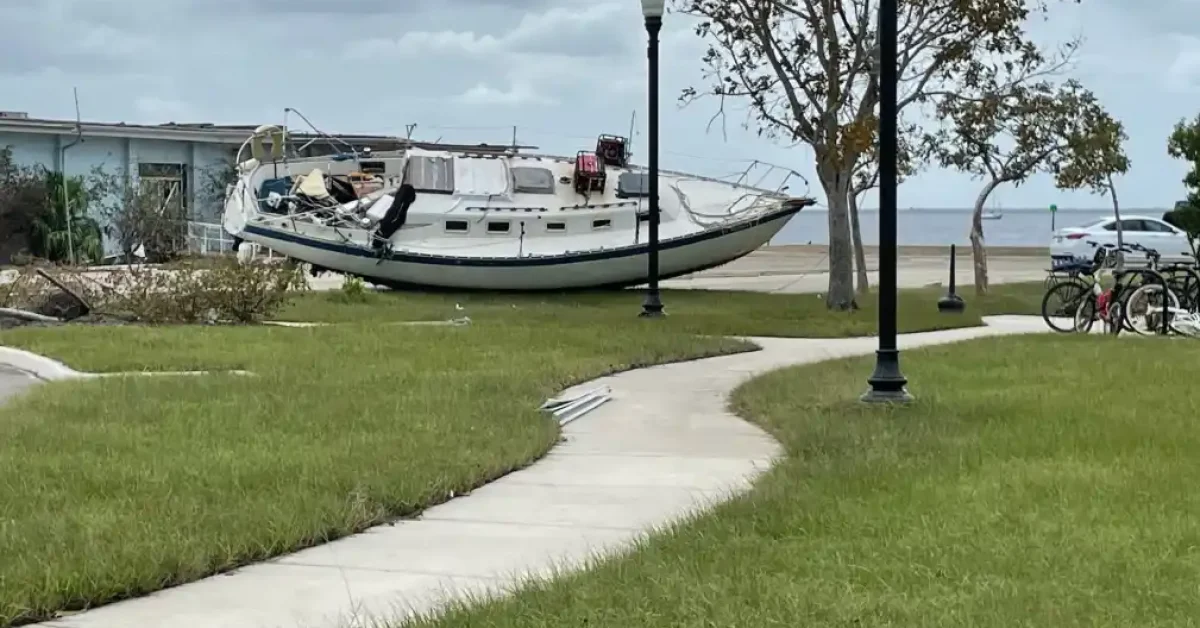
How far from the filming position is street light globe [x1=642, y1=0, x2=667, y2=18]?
18.2 meters

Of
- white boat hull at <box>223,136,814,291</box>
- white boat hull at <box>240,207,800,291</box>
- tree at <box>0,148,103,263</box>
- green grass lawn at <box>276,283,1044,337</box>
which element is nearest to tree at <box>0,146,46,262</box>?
tree at <box>0,148,103,263</box>

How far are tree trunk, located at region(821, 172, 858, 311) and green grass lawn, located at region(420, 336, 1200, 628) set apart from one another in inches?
437

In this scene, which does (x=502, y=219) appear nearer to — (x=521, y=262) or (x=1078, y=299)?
(x=521, y=262)

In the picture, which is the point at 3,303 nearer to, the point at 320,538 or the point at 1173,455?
the point at 320,538

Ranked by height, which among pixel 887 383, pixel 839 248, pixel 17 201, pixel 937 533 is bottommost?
pixel 937 533

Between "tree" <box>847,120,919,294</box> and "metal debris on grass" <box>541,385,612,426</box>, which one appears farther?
"tree" <box>847,120,919,294</box>

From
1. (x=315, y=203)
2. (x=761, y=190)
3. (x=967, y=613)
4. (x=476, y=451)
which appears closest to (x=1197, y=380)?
(x=476, y=451)

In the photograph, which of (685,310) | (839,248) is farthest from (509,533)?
(839,248)

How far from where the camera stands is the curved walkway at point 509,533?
5535 mm

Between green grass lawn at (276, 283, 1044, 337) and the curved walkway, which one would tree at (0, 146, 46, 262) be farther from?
the curved walkway

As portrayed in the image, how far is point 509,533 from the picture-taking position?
6820 millimetres

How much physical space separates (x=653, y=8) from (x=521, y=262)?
8241 mm

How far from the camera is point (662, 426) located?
33.1 ft

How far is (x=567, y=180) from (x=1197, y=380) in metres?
17.8
